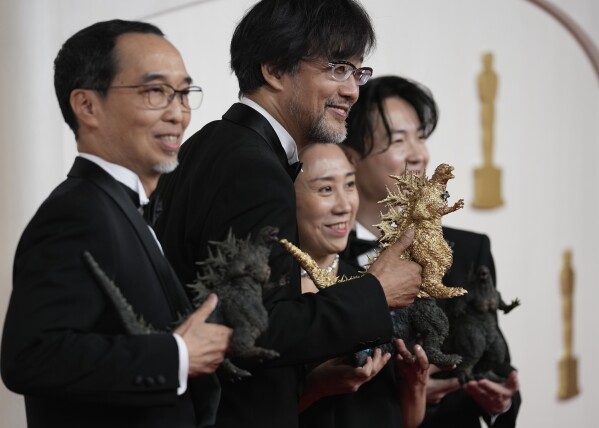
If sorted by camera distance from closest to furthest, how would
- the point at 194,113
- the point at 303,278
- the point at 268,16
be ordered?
the point at 268,16 → the point at 303,278 → the point at 194,113

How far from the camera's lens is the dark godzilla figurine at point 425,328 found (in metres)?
3.17

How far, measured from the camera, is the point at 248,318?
2.32m

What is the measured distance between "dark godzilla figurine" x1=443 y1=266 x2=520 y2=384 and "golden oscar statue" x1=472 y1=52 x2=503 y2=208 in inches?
118

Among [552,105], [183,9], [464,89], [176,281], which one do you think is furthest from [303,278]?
[552,105]

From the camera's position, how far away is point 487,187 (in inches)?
255

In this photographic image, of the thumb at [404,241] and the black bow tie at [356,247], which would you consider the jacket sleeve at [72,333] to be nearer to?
the thumb at [404,241]

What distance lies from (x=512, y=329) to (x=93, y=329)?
4.74 meters

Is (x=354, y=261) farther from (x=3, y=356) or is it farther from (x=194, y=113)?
(x=3, y=356)

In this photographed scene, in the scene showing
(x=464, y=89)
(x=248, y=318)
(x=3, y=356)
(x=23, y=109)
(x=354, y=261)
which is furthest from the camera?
(x=464, y=89)

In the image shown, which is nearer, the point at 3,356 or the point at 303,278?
the point at 3,356

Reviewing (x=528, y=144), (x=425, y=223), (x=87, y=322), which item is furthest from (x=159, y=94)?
(x=528, y=144)

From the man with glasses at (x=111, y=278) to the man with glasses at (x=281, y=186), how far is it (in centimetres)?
24

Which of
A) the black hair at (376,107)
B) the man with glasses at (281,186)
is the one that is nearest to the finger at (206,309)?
the man with glasses at (281,186)

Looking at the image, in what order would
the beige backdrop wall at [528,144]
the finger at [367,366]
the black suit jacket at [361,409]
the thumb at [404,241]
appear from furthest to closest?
the beige backdrop wall at [528,144], the black suit jacket at [361,409], the finger at [367,366], the thumb at [404,241]
